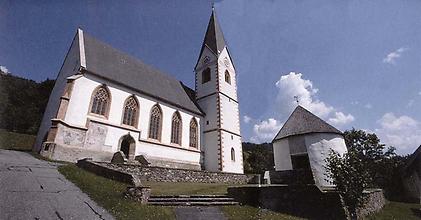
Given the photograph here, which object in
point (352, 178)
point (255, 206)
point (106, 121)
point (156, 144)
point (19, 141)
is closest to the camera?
point (352, 178)

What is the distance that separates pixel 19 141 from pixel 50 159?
16.0 meters

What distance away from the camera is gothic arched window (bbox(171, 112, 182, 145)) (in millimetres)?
22391

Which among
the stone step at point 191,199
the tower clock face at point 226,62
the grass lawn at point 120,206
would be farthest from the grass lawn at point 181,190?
the tower clock face at point 226,62

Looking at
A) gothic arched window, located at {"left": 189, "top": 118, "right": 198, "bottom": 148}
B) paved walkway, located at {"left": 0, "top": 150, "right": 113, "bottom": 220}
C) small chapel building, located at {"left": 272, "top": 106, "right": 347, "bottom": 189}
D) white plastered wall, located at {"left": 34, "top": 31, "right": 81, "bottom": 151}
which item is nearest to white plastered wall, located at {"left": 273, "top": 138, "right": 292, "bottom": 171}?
small chapel building, located at {"left": 272, "top": 106, "right": 347, "bottom": 189}

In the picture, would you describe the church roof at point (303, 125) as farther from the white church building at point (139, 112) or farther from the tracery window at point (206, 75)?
the tracery window at point (206, 75)

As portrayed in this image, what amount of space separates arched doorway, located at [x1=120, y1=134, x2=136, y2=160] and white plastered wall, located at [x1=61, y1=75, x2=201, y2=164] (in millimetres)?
311

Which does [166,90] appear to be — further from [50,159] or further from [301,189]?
[301,189]

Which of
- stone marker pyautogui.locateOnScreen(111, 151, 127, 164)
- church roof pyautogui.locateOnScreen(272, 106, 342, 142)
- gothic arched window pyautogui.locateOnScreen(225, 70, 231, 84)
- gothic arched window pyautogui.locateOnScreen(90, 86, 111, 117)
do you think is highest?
gothic arched window pyautogui.locateOnScreen(225, 70, 231, 84)

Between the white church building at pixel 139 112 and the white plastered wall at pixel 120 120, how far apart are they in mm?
64

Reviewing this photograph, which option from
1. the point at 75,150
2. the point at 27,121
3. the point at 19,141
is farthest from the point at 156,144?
the point at 27,121

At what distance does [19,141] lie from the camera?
80.2 feet

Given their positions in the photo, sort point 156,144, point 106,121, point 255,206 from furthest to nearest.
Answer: point 156,144
point 106,121
point 255,206

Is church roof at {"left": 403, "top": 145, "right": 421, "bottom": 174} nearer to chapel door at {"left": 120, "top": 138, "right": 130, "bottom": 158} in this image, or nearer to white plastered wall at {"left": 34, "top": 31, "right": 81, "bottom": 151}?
chapel door at {"left": 120, "top": 138, "right": 130, "bottom": 158}

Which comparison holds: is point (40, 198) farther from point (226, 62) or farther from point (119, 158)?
point (226, 62)
